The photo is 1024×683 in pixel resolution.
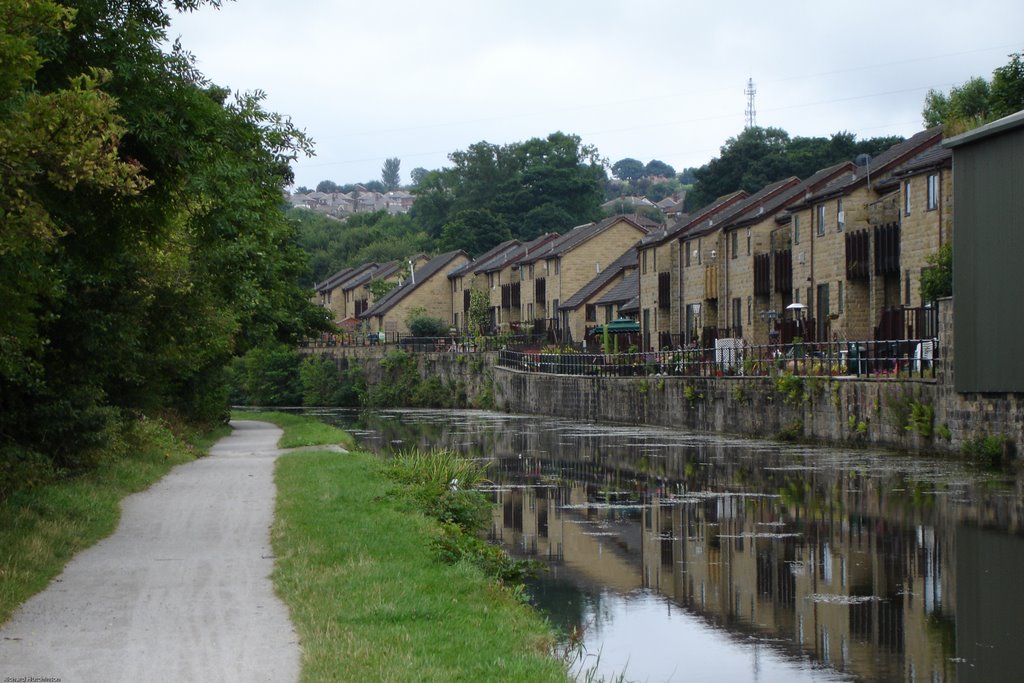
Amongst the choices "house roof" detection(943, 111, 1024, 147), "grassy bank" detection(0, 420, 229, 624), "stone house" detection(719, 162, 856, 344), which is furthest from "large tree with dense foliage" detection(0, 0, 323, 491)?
"stone house" detection(719, 162, 856, 344)

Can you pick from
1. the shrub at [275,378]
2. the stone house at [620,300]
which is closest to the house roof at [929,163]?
the stone house at [620,300]

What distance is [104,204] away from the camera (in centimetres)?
1312

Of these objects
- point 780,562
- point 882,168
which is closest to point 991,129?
point 780,562

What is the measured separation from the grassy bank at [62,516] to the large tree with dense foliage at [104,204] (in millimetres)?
796

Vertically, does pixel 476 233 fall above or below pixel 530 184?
below

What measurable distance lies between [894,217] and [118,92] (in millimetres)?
37332

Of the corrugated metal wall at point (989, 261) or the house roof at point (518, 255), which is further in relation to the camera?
the house roof at point (518, 255)

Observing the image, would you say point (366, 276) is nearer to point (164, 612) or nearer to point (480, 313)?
point (480, 313)

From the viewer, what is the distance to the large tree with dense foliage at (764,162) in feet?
322

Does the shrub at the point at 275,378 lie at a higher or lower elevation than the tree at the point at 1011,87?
lower

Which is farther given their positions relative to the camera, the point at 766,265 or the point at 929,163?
the point at 766,265

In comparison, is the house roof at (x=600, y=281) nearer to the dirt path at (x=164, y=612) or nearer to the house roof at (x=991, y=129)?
the house roof at (x=991, y=129)

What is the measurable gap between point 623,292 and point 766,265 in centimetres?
2251

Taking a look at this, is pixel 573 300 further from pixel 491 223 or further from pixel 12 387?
pixel 12 387
